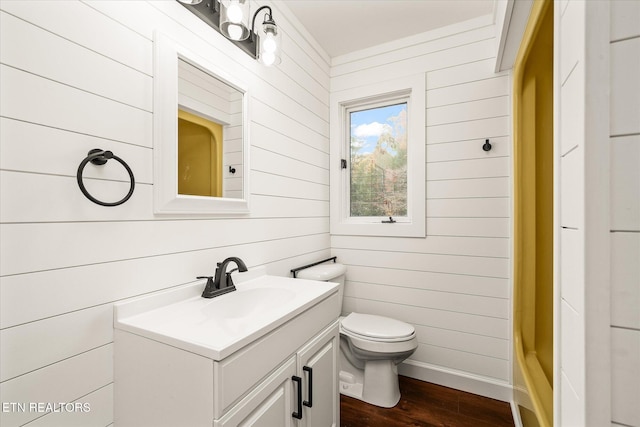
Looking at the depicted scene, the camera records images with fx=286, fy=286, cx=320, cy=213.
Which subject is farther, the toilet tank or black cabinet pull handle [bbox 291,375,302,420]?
the toilet tank

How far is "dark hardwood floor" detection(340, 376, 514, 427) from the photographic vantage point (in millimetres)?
1662

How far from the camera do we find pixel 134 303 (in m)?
0.99

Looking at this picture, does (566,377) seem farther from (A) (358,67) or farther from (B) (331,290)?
(A) (358,67)

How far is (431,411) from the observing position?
176 centimetres

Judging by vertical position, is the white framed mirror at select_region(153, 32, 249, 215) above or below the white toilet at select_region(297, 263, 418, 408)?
above

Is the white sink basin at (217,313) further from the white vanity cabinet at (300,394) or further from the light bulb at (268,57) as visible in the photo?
the light bulb at (268,57)

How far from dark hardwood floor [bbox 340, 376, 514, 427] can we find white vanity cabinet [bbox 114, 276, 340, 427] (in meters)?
0.68

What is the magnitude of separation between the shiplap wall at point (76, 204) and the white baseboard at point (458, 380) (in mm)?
1687

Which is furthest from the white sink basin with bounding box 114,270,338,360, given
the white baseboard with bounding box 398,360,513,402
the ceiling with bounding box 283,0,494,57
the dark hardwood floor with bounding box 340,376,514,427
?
the ceiling with bounding box 283,0,494,57

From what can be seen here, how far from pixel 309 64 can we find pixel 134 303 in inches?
75.2

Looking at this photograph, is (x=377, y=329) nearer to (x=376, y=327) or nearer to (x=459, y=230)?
(x=376, y=327)

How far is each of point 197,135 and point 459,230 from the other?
1.73 meters
